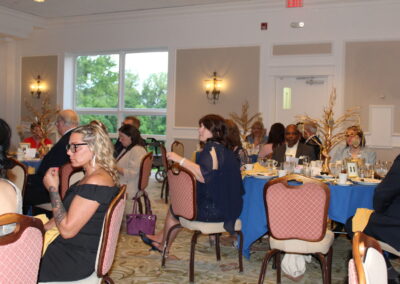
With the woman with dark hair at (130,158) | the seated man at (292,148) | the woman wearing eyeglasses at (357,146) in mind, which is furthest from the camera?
the seated man at (292,148)

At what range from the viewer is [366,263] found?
1.34 metres

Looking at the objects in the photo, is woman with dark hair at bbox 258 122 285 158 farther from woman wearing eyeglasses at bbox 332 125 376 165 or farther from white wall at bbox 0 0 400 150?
white wall at bbox 0 0 400 150

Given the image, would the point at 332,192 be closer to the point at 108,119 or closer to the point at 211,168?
the point at 211,168

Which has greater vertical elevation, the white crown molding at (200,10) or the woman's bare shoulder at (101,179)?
the white crown molding at (200,10)

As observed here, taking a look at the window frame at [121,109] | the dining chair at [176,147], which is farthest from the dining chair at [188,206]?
the window frame at [121,109]

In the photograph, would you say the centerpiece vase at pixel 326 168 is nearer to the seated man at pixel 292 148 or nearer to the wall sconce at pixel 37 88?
the seated man at pixel 292 148

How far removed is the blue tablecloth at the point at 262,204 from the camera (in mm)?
3580

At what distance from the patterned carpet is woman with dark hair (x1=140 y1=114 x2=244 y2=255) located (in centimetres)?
51

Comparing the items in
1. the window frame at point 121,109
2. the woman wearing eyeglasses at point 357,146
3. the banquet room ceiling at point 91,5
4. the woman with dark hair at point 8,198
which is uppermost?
the banquet room ceiling at point 91,5

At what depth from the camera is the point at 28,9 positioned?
9.98m

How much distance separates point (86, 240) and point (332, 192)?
7.03 feet

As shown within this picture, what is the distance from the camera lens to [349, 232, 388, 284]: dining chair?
127 cm

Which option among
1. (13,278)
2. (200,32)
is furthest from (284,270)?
(200,32)

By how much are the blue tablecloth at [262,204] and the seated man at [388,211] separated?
0.53 meters
